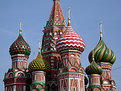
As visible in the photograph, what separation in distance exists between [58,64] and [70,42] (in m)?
4.66

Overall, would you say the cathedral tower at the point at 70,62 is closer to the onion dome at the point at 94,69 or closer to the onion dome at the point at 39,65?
the onion dome at the point at 39,65

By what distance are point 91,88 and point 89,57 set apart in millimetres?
6511

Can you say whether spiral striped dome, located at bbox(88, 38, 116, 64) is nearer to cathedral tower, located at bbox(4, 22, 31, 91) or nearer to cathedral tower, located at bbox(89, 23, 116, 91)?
cathedral tower, located at bbox(89, 23, 116, 91)

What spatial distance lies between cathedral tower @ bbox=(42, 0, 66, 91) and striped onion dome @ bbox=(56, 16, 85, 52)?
338 centimetres

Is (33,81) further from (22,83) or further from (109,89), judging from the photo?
(109,89)

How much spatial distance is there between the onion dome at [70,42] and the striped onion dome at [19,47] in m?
5.14

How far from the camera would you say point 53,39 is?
47.3m

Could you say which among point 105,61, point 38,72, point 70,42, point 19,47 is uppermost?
point 19,47

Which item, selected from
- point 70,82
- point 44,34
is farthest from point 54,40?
point 70,82

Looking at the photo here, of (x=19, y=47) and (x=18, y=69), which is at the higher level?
(x=19, y=47)

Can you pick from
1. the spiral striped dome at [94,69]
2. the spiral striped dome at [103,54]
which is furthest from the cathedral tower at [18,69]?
the spiral striped dome at [103,54]

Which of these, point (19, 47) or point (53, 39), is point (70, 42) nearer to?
point (53, 39)

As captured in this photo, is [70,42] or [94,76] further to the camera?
[94,76]

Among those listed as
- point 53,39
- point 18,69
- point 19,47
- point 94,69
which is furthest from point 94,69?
point 19,47
